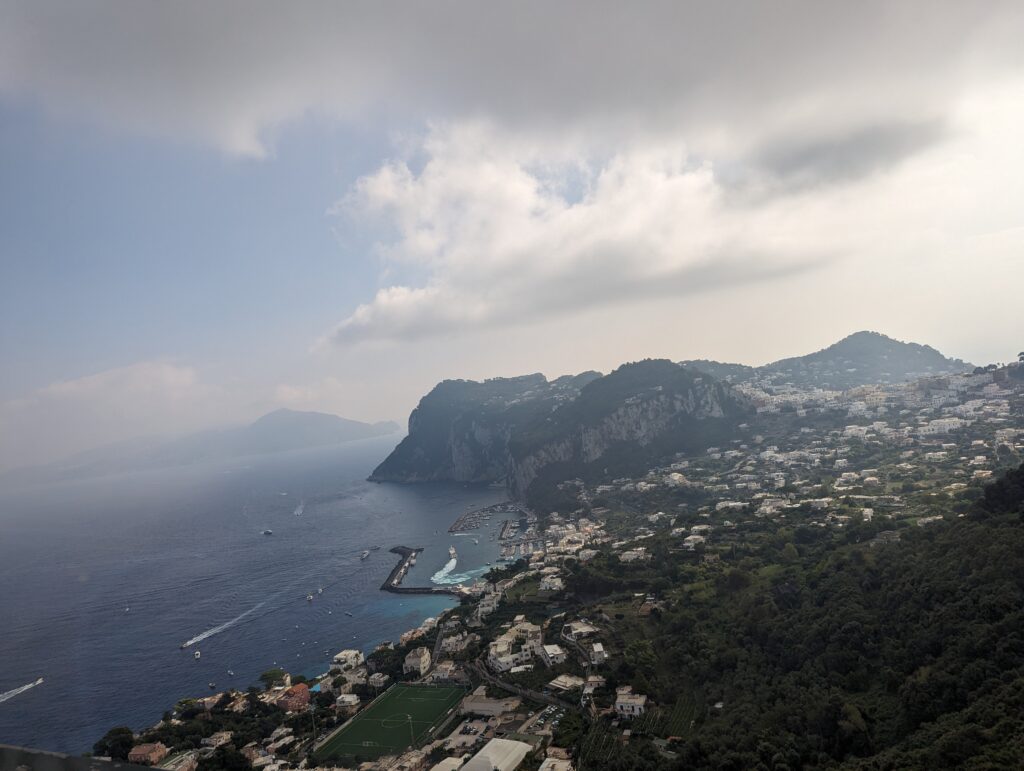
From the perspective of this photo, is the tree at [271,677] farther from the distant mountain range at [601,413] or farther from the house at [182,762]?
the distant mountain range at [601,413]

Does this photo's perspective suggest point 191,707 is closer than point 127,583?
Yes

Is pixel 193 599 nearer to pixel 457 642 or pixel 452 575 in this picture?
pixel 452 575

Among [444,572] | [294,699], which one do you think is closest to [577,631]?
[294,699]

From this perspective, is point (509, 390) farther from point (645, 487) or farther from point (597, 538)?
point (597, 538)

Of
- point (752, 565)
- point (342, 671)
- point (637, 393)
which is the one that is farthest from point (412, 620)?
point (637, 393)

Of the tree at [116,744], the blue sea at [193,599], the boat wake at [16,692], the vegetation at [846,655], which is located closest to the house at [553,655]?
the vegetation at [846,655]

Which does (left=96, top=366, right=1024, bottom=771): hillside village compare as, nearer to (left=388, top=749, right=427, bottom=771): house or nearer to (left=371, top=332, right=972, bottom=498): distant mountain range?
(left=388, top=749, right=427, bottom=771): house
